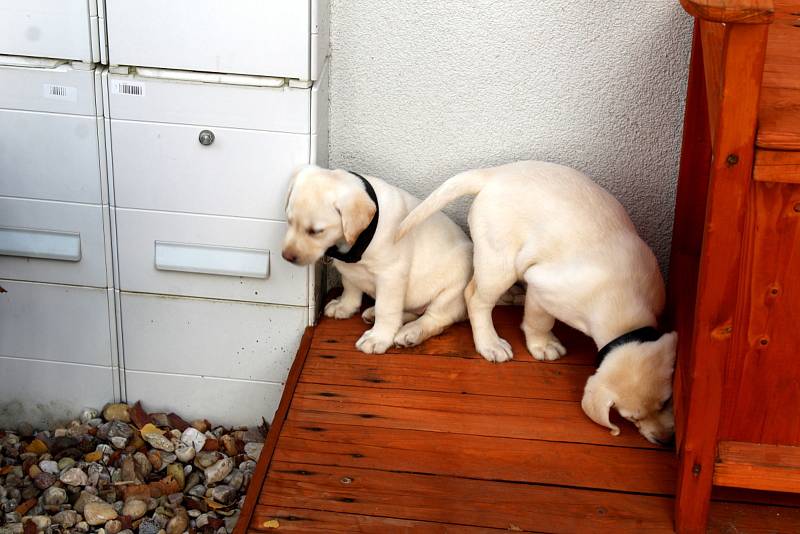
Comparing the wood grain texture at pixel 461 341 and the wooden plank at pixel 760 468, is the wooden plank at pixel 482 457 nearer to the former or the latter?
the wooden plank at pixel 760 468

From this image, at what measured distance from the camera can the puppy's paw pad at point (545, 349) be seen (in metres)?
3.10

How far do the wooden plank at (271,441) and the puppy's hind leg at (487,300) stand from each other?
0.54m

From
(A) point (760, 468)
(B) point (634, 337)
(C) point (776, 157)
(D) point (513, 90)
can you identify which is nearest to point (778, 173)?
(C) point (776, 157)

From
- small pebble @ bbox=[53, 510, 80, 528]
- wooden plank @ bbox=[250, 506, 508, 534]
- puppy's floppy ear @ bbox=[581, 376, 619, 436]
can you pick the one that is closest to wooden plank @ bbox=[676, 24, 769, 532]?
puppy's floppy ear @ bbox=[581, 376, 619, 436]

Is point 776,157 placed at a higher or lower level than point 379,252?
higher

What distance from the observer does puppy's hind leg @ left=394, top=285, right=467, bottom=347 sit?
3.13 metres

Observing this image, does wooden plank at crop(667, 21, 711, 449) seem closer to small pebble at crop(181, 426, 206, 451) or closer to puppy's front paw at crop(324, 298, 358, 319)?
puppy's front paw at crop(324, 298, 358, 319)

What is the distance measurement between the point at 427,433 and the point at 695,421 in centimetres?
80

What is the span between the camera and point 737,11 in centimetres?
181

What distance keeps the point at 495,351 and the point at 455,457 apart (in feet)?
1.68

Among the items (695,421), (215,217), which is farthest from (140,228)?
(695,421)

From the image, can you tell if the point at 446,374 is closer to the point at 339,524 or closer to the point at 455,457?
the point at 455,457

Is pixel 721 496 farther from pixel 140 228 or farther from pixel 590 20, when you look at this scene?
pixel 140 228

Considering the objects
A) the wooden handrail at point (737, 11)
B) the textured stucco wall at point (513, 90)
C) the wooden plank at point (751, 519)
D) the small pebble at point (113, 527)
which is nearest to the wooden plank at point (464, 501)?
the wooden plank at point (751, 519)
